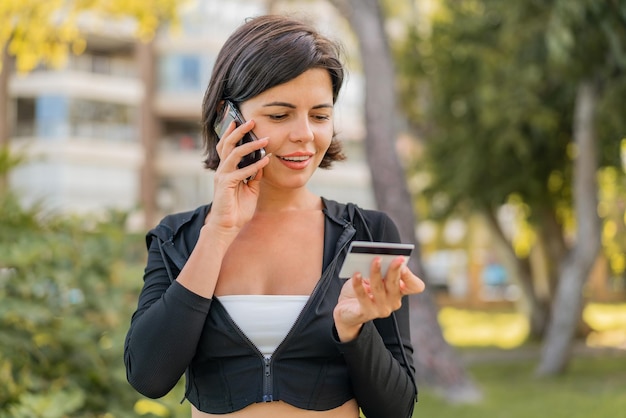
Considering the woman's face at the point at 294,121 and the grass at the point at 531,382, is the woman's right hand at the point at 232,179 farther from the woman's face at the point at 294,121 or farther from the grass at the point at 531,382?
the grass at the point at 531,382

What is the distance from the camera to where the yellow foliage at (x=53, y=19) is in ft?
41.5

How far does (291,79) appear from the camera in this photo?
2.10m

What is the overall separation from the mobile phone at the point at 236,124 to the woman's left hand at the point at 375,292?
351mm

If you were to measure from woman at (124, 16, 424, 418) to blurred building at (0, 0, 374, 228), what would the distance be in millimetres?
33374

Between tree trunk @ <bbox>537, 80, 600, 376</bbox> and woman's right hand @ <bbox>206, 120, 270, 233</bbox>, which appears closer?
woman's right hand @ <bbox>206, 120, 270, 233</bbox>

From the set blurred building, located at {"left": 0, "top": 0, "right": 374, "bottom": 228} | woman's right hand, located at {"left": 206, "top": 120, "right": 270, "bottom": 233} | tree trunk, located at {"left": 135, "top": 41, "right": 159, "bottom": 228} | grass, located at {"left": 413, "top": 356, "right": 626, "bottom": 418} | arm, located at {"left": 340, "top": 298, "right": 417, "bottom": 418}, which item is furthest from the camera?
tree trunk, located at {"left": 135, "top": 41, "right": 159, "bottom": 228}

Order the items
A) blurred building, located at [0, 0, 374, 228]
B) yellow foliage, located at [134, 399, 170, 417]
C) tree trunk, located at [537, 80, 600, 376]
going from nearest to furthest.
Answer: yellow foliage, located at [134, 399, 170, 417], tree trunk, located at [537, 80, 600, 376], blurred building, located at [0, 0, 374, 228]

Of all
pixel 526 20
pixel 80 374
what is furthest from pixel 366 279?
pixel 526 20

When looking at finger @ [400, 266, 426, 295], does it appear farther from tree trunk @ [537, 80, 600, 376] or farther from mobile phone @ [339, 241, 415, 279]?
tree trunk @ [537, 80, 600, 376]

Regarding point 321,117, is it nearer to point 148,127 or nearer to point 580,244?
point 580,244

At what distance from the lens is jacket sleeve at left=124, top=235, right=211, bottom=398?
2.04 metres

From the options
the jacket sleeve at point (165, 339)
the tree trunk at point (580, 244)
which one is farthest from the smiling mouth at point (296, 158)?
the tree trunk at point (580, 244)

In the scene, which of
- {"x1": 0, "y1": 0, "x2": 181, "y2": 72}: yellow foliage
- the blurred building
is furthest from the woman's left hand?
Answer: the blurred building

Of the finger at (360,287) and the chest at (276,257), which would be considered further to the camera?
the chest at (276,257)
